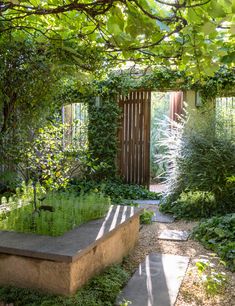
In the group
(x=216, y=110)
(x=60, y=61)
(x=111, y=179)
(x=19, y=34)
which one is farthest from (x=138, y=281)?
(x=111, y=179)

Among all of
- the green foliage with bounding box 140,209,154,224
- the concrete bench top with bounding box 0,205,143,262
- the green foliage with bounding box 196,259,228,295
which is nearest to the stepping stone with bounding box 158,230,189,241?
the green foliage with bounding box 140,209,154,224

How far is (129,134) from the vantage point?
24.8 feet

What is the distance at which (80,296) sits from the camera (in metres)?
2.19

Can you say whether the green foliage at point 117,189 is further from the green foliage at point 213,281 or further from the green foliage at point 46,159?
the green foliage at point 213,281

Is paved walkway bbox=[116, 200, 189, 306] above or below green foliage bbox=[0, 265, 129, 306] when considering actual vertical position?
below

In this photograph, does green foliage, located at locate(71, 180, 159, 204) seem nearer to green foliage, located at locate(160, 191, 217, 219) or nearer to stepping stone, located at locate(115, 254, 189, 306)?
green foliage, located at locate(160, 191, 217, 219)

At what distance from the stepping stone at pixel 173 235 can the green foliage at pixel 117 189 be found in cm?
202

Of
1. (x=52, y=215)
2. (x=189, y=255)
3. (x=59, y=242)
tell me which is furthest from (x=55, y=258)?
(x=189, y=255)

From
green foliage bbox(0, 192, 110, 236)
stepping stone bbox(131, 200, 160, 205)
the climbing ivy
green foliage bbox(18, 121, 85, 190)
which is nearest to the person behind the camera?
green foliage bbox(0, 192, 110, 236)

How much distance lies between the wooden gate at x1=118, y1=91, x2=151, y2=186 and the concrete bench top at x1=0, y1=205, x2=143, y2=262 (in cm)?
446

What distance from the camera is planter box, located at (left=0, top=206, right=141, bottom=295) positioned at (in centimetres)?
221

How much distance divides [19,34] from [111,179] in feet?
14.6

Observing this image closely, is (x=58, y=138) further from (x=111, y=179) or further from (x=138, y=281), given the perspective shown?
(x=138, y=281)

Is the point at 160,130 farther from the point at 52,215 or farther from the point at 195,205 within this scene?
the point at 52,215
